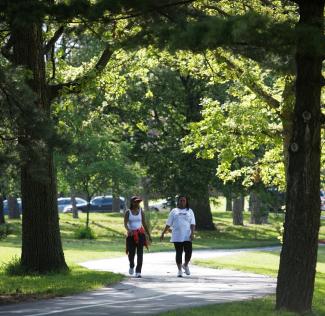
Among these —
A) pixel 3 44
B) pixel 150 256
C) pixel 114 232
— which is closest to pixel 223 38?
pixel 3 44

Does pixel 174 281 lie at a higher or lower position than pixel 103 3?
lower

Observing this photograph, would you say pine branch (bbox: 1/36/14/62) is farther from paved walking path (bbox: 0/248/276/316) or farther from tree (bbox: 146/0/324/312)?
tree (bbox: 146/0/324/312)

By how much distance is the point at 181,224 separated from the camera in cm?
1747

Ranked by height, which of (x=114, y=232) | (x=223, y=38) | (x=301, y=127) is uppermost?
(x=223, y=38)

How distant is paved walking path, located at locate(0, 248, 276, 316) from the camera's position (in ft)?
39.2

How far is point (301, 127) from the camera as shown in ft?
36.7

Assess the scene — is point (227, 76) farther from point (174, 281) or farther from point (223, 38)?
point (223, 38)

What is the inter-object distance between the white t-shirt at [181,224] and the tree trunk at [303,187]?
243 inches

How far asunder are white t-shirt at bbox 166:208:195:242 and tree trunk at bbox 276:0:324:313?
243 inches

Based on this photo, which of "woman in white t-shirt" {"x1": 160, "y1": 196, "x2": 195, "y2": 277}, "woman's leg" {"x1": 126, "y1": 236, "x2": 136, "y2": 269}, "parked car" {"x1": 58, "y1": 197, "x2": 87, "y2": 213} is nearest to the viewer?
"woman's leg" {"x1": 126, "y1": 236, "x2": 136, "y2": 269}

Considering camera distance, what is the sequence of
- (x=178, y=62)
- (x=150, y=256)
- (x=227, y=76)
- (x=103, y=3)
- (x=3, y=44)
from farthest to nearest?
(x=150, y=256) → (x=178, y=62) → (x=227, y=76) → (x=3, y=44) → (x=103, y=3)

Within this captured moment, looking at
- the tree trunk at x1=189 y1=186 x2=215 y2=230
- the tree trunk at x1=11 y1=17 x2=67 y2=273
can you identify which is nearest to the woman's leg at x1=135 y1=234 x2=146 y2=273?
the tree trunk at x1=11 y1=17 x2=67 y2=273

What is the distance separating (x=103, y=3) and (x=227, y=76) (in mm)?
9765

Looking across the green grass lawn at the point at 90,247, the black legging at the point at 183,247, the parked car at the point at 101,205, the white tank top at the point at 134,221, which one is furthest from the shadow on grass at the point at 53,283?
the parked car at the point at 101,205
